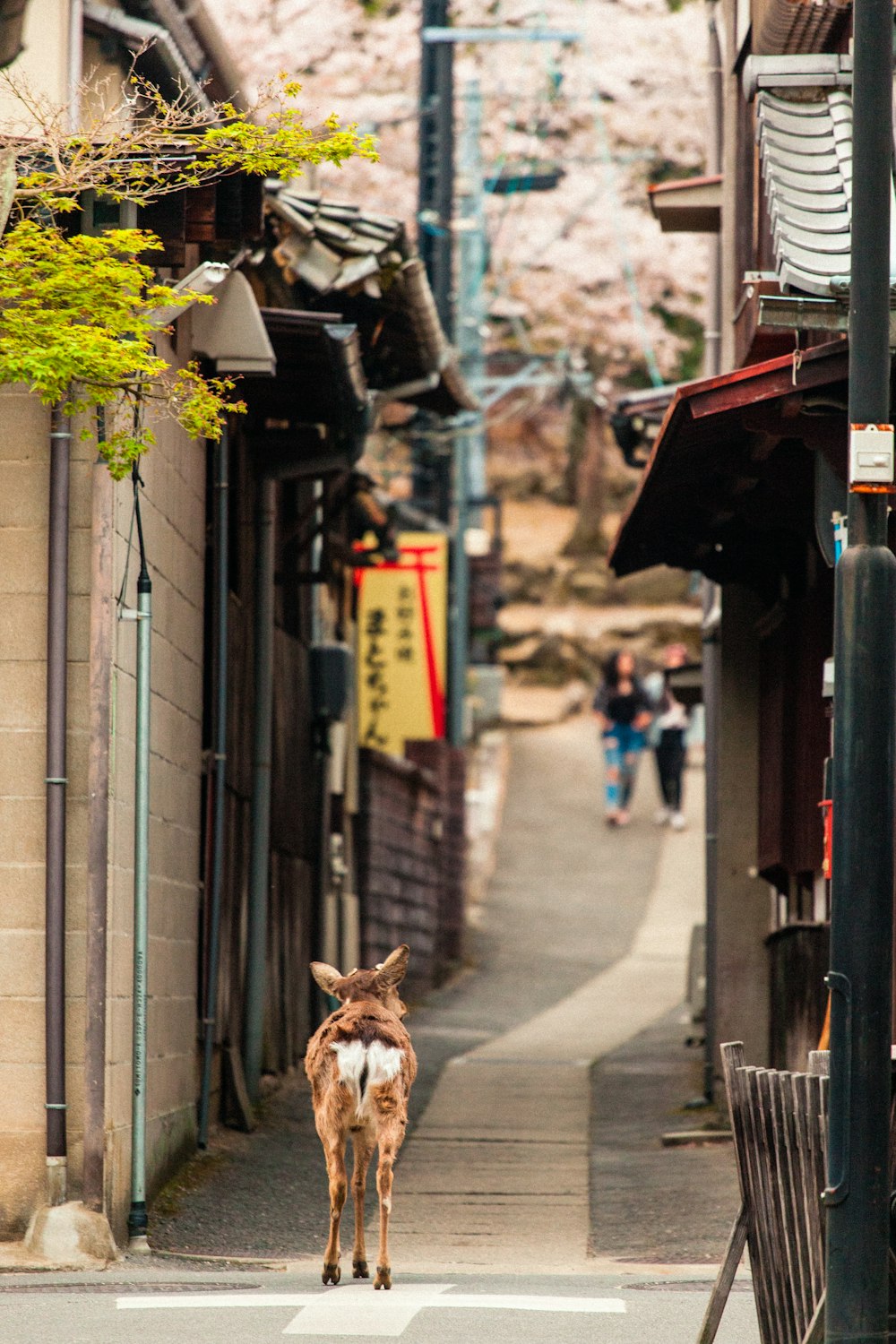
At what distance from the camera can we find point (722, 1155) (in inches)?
534

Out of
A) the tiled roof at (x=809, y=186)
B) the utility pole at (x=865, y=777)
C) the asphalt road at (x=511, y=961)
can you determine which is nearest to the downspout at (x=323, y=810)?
the asphalt road at (x=511, y=961)

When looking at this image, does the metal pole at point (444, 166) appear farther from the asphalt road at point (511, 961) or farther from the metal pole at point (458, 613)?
the asphalt road at point (511, 961)

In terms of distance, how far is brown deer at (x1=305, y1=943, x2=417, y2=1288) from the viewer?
8.80 meters

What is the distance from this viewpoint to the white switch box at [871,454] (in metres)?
7.15

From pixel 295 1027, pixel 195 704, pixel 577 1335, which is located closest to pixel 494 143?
pixel 295 1027

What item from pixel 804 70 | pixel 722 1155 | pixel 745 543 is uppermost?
pixel 804 70

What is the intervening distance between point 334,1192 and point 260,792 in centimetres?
654

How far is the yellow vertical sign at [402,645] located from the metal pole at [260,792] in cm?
593

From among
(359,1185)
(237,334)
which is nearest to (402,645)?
(237,334)

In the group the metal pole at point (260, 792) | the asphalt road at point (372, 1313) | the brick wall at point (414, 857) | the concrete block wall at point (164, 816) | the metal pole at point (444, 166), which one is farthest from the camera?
the metal pole at point (444, 166)

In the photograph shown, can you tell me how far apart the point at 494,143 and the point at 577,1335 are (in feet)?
100

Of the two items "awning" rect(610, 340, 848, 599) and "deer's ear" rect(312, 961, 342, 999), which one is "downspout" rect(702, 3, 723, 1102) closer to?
"awning" rect(610, 340, 848, 599)

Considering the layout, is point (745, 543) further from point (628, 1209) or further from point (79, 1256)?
point (79, 1256)

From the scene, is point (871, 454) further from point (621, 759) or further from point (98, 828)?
point (621, 759)
